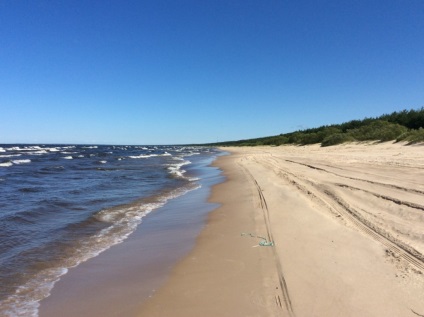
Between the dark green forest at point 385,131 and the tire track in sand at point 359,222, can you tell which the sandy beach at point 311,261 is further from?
the dark green forest at point 385,131

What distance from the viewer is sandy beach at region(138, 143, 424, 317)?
3.42m

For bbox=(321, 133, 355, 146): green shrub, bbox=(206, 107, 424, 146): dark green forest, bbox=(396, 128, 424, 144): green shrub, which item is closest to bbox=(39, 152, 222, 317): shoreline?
bbox=(396, 128, 424, 144): green shrub

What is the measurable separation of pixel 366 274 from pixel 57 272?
443 cm

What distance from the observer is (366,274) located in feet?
12.9

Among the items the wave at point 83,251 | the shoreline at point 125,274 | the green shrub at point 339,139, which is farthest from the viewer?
the green shrub at point 339,139

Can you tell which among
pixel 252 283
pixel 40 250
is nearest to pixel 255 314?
pixel 252 283

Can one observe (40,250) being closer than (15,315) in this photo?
No

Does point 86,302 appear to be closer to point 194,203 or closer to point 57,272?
point 57,272

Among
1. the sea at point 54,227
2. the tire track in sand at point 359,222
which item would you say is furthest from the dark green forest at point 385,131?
the sea at point 54,227

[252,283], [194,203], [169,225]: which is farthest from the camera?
[194,203]

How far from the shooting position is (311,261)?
176 inches

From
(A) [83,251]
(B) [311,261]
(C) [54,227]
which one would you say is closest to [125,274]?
(A) [83,251]

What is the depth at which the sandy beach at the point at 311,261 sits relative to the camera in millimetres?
3418

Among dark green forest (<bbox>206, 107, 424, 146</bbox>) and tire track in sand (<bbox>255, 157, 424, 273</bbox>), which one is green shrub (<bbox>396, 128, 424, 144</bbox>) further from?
tire track in sand (<bbox>255, 157, 424, 273</bbox>)
